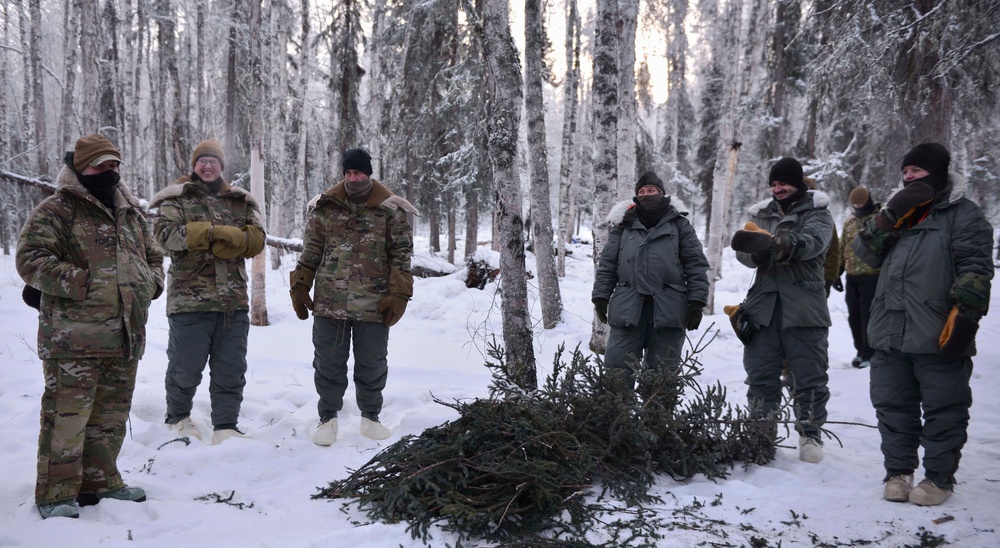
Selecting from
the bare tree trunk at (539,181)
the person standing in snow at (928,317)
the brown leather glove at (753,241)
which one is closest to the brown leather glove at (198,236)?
the brown leather glove at (753,241)

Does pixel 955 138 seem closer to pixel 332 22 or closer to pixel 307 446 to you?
pixel 307 446

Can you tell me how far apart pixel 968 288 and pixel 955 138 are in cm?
743

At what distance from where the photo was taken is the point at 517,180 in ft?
15.9

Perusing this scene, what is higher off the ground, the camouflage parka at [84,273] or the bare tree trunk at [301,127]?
the bare tree trunk at [301,127]

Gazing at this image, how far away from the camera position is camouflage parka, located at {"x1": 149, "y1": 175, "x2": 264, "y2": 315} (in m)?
4.16

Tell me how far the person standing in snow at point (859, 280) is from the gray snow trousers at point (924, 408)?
152 inches

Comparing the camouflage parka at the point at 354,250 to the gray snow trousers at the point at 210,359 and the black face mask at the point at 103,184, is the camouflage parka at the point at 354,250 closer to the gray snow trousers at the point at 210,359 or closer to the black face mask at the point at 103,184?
the gray snow trousers at the point at 210,359

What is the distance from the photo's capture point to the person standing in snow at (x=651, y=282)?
430cm

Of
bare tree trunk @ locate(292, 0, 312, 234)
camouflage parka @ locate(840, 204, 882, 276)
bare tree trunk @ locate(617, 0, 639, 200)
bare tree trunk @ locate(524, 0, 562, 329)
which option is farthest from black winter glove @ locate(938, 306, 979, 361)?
bare tree trunk @ locate(292, 0, 312, 234)

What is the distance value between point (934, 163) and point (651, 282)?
1897 mm

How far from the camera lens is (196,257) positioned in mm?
4242

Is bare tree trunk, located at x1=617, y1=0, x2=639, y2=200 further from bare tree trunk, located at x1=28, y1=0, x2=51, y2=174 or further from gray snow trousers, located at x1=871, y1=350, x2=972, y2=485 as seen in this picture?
bare tree trunk, located at x1=28, y1=0, x2=51, y2=174

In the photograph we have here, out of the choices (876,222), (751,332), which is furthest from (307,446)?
(876,222)

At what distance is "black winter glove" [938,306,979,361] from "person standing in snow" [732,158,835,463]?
0.90 m
